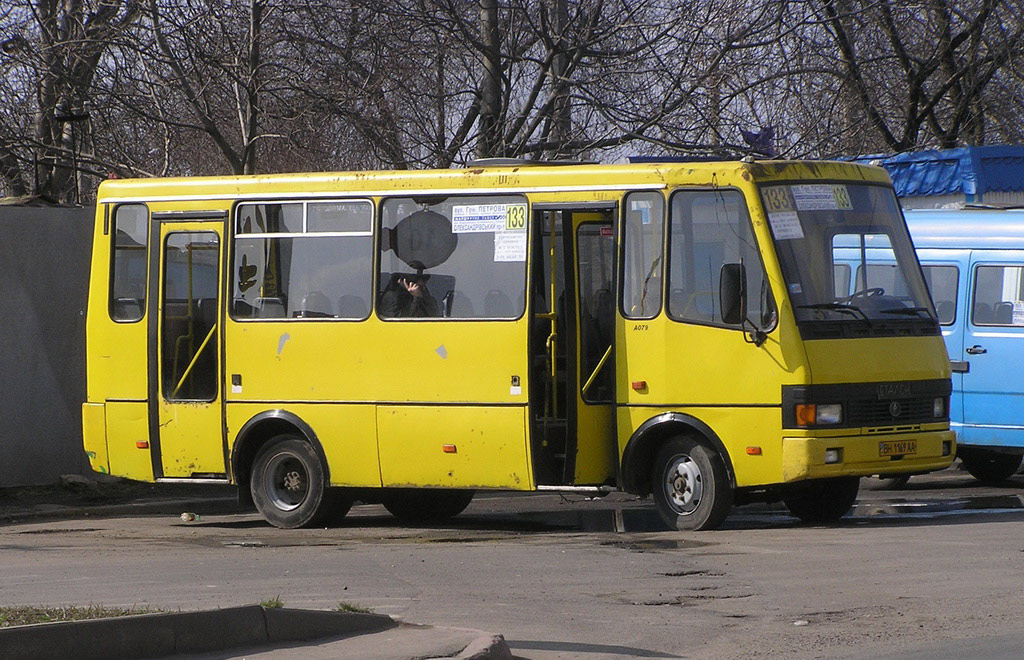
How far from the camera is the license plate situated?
11.6m

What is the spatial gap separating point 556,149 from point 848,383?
8035 millimetres

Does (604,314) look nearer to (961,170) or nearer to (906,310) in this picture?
(906,310)

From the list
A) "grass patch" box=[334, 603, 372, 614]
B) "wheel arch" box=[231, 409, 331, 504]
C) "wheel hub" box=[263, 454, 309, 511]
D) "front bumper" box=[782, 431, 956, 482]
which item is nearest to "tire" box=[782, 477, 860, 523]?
"front bumper" box=[782, 431, 956, 482]

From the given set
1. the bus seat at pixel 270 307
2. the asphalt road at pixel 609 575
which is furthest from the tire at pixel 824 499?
the bus seat at pixel 270 307

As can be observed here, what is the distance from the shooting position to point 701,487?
11719 millimetres

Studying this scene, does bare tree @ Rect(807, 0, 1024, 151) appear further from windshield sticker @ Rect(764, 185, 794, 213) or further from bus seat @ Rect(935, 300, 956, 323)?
windshield sticker @ Rect(764, 185, 794, 213)

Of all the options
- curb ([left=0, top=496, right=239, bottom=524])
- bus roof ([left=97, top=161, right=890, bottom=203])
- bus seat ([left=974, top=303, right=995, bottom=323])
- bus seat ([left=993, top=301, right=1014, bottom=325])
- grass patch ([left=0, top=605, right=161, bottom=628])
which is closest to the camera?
grass patch ([left=0, top=605, right=161, bottom=628])

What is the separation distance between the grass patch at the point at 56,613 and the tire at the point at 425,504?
6226 mm

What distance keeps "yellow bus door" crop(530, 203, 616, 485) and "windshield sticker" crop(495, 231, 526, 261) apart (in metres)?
0.11

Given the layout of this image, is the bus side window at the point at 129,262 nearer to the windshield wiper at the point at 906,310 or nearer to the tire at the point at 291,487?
the tire at the point at 291,487

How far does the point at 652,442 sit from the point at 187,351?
13.7ft

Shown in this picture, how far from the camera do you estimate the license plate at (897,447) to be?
11.6 meters

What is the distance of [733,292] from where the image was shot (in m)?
11.3

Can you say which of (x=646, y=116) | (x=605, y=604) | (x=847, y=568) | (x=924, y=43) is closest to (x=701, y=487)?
(x=847, y=568)
